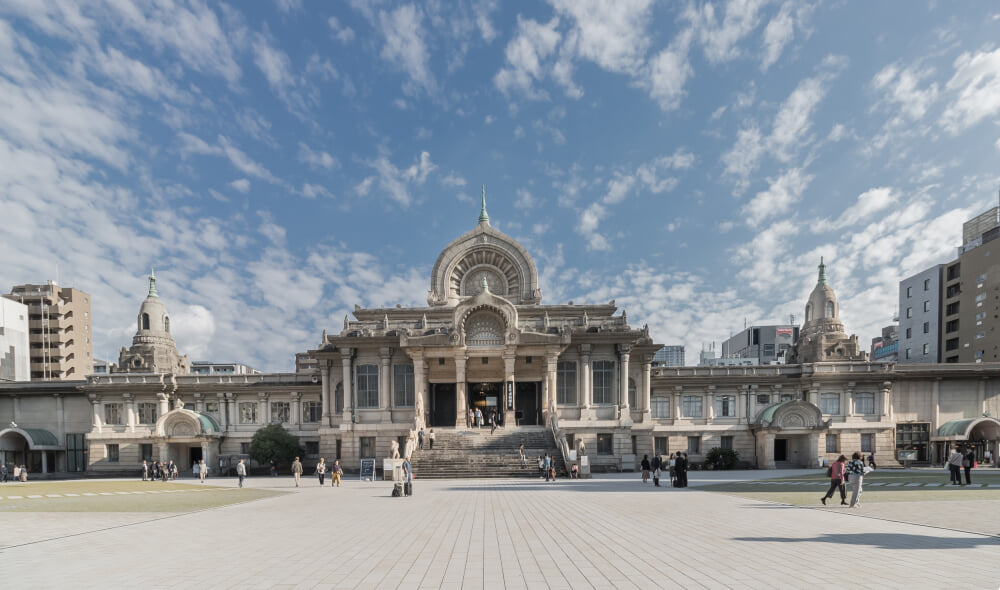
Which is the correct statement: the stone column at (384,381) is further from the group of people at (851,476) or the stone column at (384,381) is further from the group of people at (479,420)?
the group of people at (851,476)

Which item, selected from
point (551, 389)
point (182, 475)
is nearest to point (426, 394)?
point (551, 389)

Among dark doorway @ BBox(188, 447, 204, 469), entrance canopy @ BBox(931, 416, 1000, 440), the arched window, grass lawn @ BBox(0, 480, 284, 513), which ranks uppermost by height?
the arched window

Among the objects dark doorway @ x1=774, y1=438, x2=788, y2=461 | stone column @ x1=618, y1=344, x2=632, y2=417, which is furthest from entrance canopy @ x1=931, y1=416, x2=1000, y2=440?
stone column @ x1=618, y1=344, x2=632, y2=417

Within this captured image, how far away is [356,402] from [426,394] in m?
6.34

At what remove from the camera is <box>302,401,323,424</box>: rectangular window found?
170 feet

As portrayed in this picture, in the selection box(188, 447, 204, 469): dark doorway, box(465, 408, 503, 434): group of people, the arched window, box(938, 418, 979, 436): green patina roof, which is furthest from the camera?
box(188, 447, 204, 469): dark doorway

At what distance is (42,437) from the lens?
5169 centimetres

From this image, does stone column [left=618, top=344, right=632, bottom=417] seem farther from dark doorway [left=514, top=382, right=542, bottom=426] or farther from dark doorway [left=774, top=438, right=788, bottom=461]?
dark doorway [left=774, top=438, right=788, bottom=461]

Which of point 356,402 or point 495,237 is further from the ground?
point 495,237

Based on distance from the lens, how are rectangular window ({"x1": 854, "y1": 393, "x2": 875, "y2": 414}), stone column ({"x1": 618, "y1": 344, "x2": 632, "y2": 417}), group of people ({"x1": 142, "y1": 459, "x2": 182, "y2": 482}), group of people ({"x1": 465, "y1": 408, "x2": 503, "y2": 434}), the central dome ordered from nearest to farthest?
group of people ({"x1": 142, "y1": 459, "x2": 182, "y2": 482}) → group of people ({"x1": 465, "y1": 408, "x2": 503, "y2": 434}) → stone column ({"x1": 618, "y1": 344, "x2": 632, "y2": 417}) → rectangular window ({"x1": 854, "y1": 393, "x2": 875, "y2": 414}) → the central dome

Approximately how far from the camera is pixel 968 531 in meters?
13.6

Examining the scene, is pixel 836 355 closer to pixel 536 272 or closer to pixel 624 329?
pixel 624 329

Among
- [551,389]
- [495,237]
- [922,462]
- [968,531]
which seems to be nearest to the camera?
[968,531]

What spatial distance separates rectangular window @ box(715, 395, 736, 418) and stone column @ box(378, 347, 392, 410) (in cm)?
3142
